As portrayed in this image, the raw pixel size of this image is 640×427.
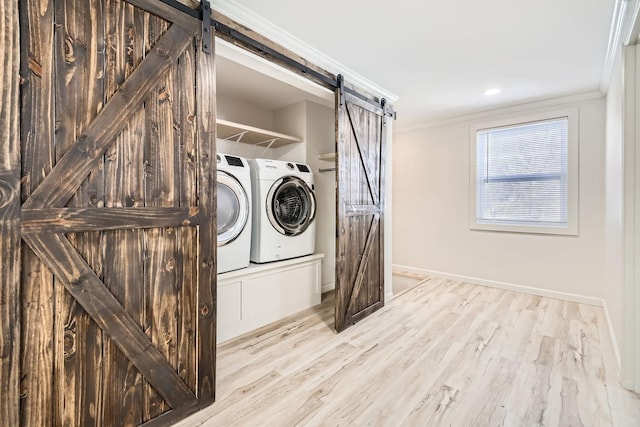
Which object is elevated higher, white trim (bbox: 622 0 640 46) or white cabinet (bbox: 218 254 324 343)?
white trim (bbox: 622 0 640 46)

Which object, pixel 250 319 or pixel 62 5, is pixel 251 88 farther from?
pixel 250 319

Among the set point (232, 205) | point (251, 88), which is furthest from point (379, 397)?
point (251, 88)

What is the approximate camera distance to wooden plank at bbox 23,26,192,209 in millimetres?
1183

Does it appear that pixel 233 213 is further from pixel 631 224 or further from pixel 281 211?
pixel 631 224

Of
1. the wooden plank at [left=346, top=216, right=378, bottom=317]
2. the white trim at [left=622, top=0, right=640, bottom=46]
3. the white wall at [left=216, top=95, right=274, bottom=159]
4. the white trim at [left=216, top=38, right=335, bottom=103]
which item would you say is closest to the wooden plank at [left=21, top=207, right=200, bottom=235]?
the white trim at [left=216, top=38, right=335, bottom=103]

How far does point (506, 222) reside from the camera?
3.86m

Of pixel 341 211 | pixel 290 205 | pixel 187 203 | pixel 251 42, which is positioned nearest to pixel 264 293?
pixel 290 205

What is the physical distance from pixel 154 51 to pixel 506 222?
13.8ft

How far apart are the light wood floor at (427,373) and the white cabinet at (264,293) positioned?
0.13m

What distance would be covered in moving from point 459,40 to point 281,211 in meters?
2.09

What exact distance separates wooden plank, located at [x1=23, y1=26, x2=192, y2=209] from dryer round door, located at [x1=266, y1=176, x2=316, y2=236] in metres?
1.46

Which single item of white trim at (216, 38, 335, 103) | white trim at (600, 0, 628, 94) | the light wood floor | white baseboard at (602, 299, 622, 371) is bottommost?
the light wood floor

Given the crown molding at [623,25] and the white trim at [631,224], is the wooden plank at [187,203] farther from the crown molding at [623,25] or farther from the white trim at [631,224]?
the white trim at [631,224]

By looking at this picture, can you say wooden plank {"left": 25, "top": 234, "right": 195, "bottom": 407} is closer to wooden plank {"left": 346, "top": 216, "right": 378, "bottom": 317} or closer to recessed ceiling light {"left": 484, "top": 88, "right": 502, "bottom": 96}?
wooden plank {"left": 346, "top": 216, "right": 378, "bottom": 317}
